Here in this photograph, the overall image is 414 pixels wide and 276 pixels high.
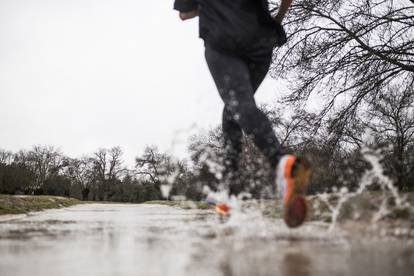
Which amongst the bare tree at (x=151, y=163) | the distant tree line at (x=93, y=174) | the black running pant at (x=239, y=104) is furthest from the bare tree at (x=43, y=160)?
the black running pant at (x=239, y=104)

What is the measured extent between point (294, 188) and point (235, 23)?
3.54 ft

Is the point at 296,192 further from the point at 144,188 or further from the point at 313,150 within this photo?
the point at 144,188

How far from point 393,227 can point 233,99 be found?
3.14ft

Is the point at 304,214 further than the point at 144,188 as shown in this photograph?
No

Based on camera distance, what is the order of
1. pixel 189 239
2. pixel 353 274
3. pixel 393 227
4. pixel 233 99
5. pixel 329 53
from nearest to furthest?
pixel 353 274 < pixel 189 239 < pixel 393 227 < pixel 233 99 < pixel 329 53

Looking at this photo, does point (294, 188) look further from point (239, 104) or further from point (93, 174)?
point (93, 174)

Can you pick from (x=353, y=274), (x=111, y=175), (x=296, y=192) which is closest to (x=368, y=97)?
(x=296, y=192)

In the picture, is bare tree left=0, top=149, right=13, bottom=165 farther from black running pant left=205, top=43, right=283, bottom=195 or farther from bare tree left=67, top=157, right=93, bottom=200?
black running pant left=205, top=43, right=283, bottom=195

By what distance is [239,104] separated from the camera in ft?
6.86

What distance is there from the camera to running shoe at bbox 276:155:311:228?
5.07ft

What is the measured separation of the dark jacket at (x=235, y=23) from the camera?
223 centimetres

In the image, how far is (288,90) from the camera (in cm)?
934

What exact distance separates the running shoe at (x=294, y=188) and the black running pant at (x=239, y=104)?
0.23 meters

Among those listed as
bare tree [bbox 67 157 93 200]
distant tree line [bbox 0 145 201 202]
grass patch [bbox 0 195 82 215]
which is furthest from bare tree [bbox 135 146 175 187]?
grass patch [bbox 0 195 82 215]
